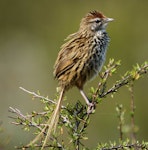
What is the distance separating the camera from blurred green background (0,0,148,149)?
13734 millimetres

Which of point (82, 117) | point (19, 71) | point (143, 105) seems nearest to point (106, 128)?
point (143, 105)

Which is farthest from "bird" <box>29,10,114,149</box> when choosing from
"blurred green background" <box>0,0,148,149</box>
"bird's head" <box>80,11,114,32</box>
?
"blurred green background" <box>0,0,148,149</box>

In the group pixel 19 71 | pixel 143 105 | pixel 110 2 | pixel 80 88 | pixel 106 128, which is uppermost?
pixel 110 2

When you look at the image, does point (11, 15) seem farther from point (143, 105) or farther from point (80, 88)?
point (80, 88)

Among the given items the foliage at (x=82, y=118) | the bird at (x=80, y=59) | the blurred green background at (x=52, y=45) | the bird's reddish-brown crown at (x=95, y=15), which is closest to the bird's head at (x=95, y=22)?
the bird's reddish-brown crown at (x=95, y=15)

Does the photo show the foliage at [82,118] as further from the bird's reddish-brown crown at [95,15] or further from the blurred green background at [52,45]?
the blurred green background at [52,45]

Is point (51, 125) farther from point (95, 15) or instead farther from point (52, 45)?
point (52, 45)

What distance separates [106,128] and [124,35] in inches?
213

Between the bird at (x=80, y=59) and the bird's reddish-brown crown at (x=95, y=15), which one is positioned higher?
the bird's reddish-brown crown at (x=95, y=15)

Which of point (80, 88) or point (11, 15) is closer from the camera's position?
point (80, 88)

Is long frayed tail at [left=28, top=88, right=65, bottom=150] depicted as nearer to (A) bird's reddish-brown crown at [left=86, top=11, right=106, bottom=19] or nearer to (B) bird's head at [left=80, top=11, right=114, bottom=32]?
(B) bird's head at [left=80, top=11, right=114, bottom=32]

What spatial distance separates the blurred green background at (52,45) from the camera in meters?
13.7

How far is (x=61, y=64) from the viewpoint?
6.59 m

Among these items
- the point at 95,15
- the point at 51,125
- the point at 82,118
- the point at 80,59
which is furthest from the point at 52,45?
the point at 51,125
